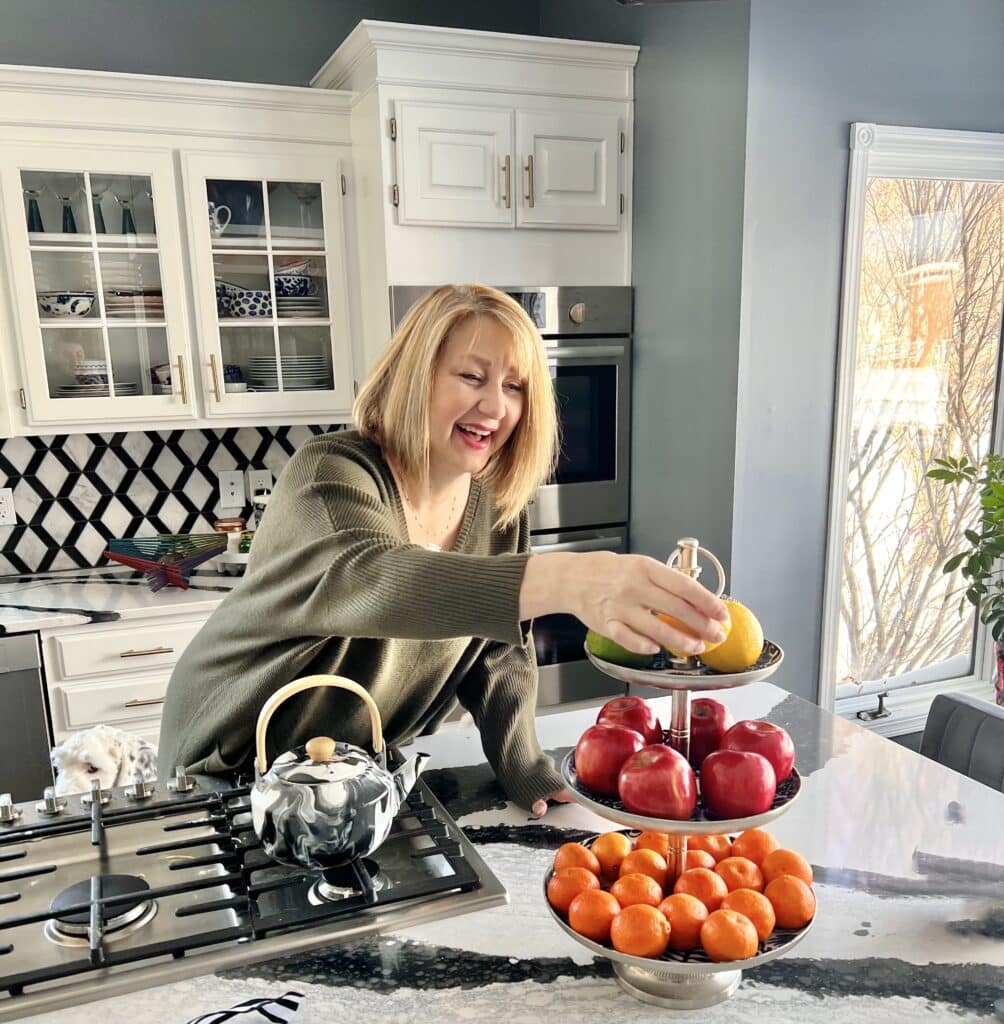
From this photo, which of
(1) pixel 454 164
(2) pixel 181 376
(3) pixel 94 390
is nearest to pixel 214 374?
(2) pixel 181 376

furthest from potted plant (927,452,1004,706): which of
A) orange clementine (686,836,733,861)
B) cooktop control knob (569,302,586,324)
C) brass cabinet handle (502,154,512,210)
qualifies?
orange clementine (686,836,733,861)

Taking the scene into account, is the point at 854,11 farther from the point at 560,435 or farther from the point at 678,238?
the point at 560,435

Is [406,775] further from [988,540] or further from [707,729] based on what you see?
[988,540]

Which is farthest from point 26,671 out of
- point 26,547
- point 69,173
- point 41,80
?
point 41,80

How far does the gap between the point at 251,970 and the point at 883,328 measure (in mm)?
2355

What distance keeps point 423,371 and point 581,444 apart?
1513mm

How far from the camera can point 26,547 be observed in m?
2.81

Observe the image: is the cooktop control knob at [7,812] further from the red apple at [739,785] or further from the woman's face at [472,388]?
the red apple at [739,785]

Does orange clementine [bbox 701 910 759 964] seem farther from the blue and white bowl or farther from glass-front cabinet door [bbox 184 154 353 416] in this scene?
the blue and white bowl

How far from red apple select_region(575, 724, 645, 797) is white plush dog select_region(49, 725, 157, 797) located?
2.99 ft

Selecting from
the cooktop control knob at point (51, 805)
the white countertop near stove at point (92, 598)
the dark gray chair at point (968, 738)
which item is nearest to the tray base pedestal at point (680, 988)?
the cooktop control knob at point (51, 805)

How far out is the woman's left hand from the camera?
1230 millimetres

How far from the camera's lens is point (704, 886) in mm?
870

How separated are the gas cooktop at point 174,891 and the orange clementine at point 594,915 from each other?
0.58 feet
